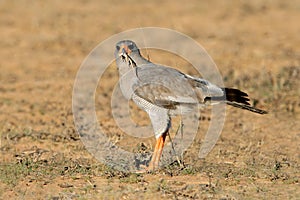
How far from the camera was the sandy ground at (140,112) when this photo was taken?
18.1 ft

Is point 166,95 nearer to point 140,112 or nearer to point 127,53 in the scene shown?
point 127,53

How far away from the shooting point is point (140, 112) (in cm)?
806

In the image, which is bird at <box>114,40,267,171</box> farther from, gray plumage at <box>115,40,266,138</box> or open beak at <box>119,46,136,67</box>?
open beak at <box>119,46,136,67</box>

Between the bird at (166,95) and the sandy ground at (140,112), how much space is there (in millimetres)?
401

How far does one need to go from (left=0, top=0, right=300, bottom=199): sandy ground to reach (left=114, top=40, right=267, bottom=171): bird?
1.32 ft

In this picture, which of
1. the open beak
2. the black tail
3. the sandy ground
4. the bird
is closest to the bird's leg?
the bird

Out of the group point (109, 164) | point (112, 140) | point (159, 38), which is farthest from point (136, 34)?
point (109, 164)

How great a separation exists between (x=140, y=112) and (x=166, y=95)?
2182 millimetres

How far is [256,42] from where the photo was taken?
11.6 metres

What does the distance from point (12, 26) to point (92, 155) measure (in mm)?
6826

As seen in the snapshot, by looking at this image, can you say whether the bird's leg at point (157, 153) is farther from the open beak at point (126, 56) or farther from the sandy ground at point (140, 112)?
the open beak at point (126, 56)

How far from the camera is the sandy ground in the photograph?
553cm

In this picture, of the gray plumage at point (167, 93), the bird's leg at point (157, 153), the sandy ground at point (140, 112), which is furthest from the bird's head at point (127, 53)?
the sandy ground at point (140, 112)

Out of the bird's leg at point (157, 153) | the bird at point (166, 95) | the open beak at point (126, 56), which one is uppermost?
the open beak at point (126, 56)
